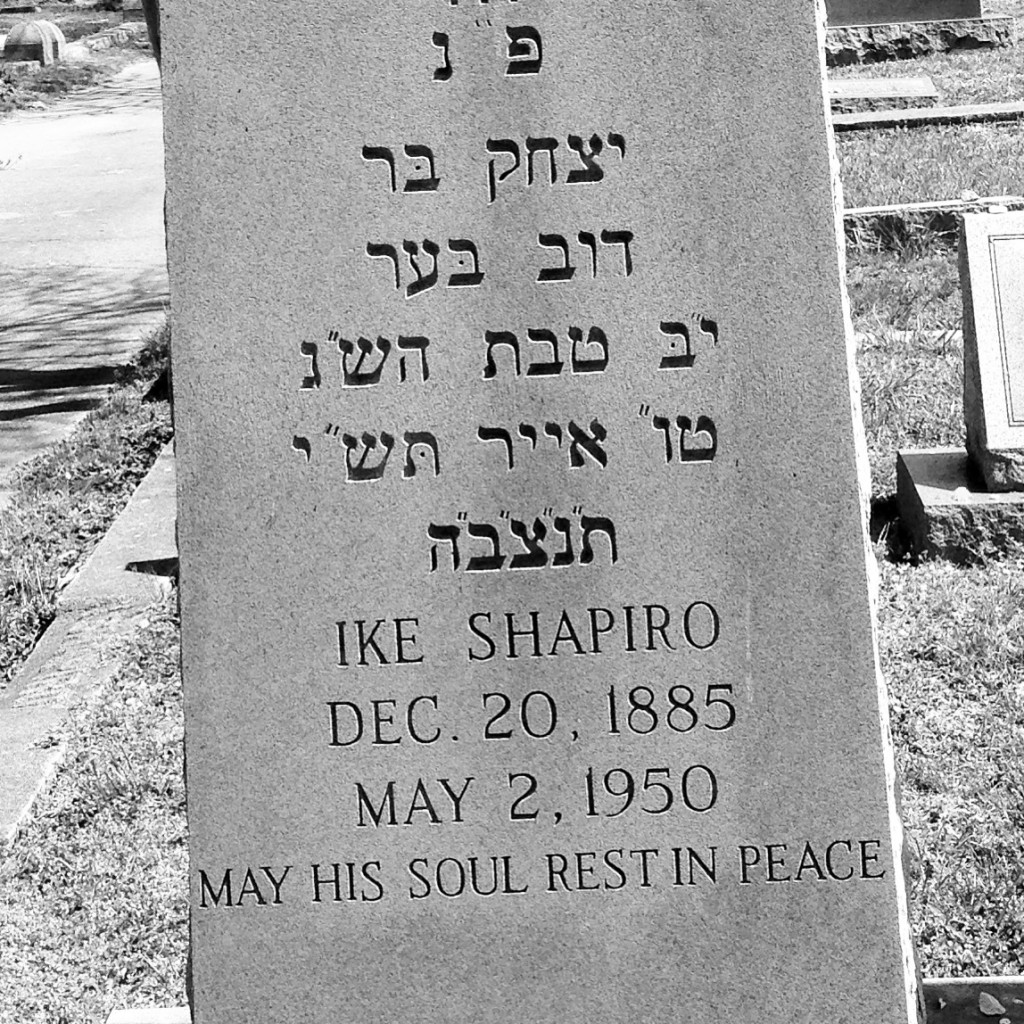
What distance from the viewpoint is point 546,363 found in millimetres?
2600

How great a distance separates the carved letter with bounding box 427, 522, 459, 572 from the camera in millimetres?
2643

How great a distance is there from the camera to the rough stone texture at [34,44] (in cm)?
2831

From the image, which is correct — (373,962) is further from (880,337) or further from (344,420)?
(880,337)

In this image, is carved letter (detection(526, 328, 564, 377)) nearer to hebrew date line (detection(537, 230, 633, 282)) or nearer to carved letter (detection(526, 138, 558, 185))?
hebrew date line (detection(537, 230, 633, 282))

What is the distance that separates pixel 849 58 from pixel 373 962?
48.4 feet

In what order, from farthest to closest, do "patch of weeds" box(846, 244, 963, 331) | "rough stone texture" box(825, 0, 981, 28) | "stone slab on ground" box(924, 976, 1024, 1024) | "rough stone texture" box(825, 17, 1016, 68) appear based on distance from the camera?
"rough stone texture" box(825, 0, 981, 28), "rough stone texture" box(825, 17, 1016, 68), "patch of weeds" box(846, 244, 963, 331), "stone slab on ground" box(924, 976, 1024, 1024)

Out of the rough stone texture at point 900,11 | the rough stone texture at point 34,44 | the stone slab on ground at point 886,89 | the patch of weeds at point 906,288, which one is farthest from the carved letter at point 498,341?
the rough stone texture at point 34,44

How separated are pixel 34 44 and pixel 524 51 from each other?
27.7 meters

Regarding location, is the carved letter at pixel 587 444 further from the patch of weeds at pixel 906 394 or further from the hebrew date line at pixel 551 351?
the patch of weeds at pixel 906 394

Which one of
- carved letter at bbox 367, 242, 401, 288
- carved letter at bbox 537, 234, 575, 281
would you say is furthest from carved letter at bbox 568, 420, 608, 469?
carved letter at bbox 367, 242, 401, 288

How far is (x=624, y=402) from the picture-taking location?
2.60 metres

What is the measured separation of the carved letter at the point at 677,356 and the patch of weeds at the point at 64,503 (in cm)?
341

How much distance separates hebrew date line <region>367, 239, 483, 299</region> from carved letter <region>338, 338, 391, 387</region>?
88 millimetres

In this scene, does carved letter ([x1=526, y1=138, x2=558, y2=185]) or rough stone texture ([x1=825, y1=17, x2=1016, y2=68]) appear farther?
rough stone texture ([x1=825, y1=17, x2=1016, y2=68])
